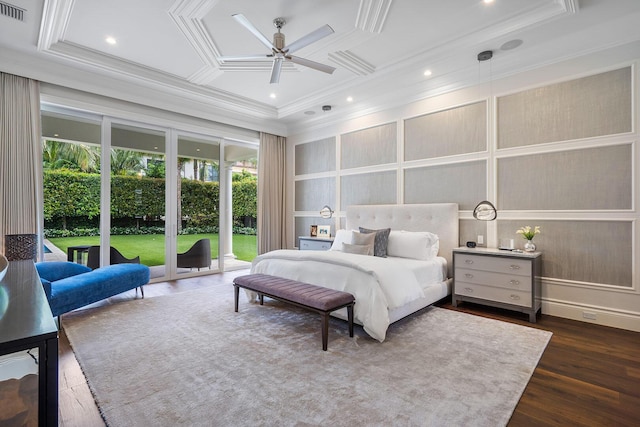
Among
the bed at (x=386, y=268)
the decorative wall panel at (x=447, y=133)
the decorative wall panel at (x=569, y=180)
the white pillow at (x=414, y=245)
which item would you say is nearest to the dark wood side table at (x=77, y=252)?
the bed at (x=386, y=268)

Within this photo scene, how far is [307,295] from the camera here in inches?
112

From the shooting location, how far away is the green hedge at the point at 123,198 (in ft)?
14.7

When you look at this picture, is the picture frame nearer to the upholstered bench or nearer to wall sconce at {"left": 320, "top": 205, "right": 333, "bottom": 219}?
wall sconce at {"left": 320, "top": 205, "right": 333, "bottom": 219}

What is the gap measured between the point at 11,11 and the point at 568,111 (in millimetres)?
5925

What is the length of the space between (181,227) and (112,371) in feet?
11.6

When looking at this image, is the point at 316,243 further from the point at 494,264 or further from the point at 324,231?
the point at 494,264

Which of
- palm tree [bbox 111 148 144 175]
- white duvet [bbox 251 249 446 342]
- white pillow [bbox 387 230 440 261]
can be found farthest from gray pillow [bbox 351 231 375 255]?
palm tree [bbox 111 148 144 175]

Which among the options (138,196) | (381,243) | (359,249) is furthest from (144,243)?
(381,243)

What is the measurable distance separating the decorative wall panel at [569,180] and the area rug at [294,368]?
59.7 inches

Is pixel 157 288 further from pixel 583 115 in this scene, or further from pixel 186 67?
pixel 583 115

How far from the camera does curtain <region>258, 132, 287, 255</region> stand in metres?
6.52

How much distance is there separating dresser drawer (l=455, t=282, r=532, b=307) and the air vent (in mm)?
5578

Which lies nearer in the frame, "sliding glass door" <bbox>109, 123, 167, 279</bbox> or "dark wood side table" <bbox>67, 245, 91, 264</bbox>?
"dark wood side table" <bbox>67, 245, 91, 264</bbox>

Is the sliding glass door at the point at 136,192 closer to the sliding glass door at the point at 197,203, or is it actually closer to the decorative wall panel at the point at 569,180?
the sliding glass door at the point at 197,203
